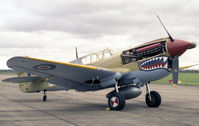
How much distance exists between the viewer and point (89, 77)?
31.7ft

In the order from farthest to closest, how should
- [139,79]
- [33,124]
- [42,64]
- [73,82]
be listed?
1. [73,82]
2. [139,79]
3. [42,64]
4. [33,124]

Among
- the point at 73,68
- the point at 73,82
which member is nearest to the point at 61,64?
the point at 73,68

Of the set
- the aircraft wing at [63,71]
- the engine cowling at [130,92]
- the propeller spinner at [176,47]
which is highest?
the propeller spinner at [176,47]

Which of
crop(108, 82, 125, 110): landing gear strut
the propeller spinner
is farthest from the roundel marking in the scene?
the propeller spinner

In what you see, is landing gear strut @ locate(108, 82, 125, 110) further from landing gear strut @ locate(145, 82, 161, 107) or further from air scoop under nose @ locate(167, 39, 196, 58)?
air scoop under nose @ locate(167, 39, 196, 58)

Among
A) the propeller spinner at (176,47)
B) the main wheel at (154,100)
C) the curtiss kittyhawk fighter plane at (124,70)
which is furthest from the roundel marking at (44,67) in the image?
the main wheel at (154,100)

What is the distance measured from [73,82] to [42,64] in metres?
2.52

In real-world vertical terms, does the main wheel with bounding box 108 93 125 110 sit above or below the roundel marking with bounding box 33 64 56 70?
below

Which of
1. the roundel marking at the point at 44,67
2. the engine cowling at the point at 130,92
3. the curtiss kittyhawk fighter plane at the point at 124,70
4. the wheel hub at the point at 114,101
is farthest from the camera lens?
the engine cowling at the point at 130,92

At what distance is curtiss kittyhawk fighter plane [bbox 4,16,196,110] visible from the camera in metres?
8.70

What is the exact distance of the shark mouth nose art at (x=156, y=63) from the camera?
29.6 ft

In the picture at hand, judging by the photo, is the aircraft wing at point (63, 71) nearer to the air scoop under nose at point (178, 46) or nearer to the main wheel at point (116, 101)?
the main wheel at point (116, 101)

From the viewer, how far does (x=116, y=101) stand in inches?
362

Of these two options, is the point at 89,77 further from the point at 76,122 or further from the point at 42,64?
the point at 76,122
